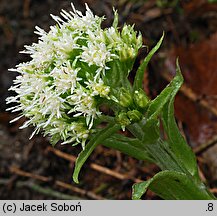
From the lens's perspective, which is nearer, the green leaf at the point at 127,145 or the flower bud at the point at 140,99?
the flower bud at the point at 140,99

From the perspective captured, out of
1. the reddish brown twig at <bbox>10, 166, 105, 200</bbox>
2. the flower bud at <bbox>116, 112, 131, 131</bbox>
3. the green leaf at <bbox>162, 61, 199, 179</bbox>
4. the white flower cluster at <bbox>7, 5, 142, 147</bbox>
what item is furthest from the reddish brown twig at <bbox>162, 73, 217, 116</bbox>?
the flower bud at <bbox>116, 112, 131, 131</bbox>

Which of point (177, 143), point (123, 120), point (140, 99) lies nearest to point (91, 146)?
point (123, 120)

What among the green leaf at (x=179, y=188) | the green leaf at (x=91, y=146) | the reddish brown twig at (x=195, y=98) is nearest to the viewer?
the green leaf at (x=91, y=146)

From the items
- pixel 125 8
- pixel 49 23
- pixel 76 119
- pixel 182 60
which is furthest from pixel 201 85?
pixel 76 119

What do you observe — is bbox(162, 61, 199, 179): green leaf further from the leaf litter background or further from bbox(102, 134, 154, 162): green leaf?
the leaf litter background

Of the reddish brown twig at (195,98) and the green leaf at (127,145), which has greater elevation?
the reddish brown twig at (195,98)

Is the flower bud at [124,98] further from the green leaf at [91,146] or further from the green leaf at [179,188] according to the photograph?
the green leaf at [179,188]

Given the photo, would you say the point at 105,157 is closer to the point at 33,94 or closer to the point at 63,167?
the point at 63,167

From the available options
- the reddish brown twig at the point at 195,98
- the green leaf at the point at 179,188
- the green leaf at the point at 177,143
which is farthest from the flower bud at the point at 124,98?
the reddish brown twig at the point at 195,98
